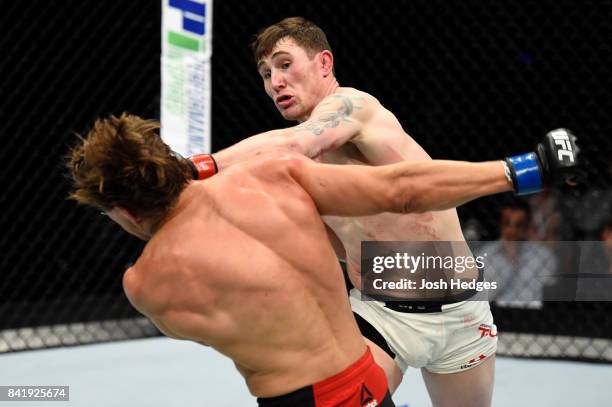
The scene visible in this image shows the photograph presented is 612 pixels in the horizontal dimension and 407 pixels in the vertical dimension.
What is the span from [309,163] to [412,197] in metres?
0.18

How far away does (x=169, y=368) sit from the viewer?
10.5 ft

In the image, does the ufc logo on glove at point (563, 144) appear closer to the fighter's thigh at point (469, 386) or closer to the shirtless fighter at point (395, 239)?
the shirtless fighter at point (395, 239)

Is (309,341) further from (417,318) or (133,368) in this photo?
(133,368)

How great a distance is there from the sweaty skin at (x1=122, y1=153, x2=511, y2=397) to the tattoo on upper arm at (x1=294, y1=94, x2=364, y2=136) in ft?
1.46

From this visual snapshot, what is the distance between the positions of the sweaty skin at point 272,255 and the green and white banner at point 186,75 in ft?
7.52

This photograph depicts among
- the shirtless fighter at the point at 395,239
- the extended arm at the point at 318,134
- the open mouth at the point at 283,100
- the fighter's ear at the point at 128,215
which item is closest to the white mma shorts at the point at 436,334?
the shirtless fighter at the point at 395,239

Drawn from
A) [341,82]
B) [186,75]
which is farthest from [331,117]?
[341,82]

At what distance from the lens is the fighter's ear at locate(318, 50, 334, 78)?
2.02m

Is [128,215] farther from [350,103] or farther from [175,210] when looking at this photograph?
[350,103]

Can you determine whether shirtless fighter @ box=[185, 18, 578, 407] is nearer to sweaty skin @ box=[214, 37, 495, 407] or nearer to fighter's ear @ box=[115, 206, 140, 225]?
sweaty skin @ box=[214, 37, 495, 407]

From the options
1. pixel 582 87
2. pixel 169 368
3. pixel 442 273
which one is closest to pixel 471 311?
pixel 442 273

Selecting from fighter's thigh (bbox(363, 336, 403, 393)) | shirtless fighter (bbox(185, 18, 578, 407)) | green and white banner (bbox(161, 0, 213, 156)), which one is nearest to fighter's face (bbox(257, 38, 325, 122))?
shirtless fighter (bbox(185, 18, 578, 407))

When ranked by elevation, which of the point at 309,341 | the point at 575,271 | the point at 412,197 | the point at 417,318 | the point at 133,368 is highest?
the point at 412,197

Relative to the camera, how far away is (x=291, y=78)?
1.96 meters
